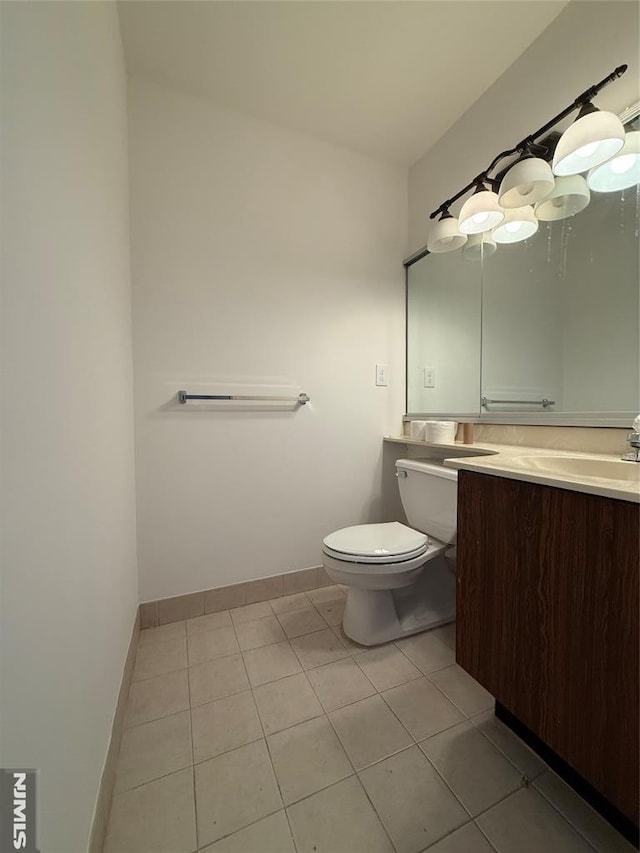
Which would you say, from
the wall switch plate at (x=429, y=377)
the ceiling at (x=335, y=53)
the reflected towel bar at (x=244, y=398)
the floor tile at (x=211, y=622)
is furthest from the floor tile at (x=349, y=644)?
the ceiling at (x=335, y=53)

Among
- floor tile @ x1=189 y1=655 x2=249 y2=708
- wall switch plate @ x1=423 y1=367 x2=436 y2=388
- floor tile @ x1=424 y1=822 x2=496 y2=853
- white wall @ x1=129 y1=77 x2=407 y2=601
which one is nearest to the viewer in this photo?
floor tile @ x1=424 y1=822 x2=496 y2=853

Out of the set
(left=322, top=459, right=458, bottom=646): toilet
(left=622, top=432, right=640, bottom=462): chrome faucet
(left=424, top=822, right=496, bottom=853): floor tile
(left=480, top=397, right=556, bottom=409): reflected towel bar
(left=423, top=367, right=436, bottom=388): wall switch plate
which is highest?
(left=423, top=367, right=436, bottom=388): wall switch plate

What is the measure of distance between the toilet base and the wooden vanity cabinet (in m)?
0.47

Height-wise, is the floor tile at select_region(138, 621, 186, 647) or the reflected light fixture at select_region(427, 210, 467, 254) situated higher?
the reflected light fixture at select_region(427, 210, 467, 254)

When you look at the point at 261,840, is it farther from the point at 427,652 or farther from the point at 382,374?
the point at 382,374

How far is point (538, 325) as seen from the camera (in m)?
1.43

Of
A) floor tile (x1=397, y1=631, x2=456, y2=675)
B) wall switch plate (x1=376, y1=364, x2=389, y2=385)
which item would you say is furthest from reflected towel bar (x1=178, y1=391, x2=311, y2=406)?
floor tile (x1=397, y1=631, x2=456, y2=675)

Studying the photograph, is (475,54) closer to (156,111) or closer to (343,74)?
(343,74)

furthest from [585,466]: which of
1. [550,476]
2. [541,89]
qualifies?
[541,89]

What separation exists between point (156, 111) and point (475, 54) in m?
1.34

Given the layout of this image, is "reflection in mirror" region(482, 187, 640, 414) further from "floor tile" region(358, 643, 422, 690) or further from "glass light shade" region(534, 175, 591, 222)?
"floor tile" region(358, 643, 422, 690)

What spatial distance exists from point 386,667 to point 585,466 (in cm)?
96

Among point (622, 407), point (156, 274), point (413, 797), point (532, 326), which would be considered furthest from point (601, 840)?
point (156, 274)

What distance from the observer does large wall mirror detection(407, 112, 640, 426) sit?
3.67 feet
